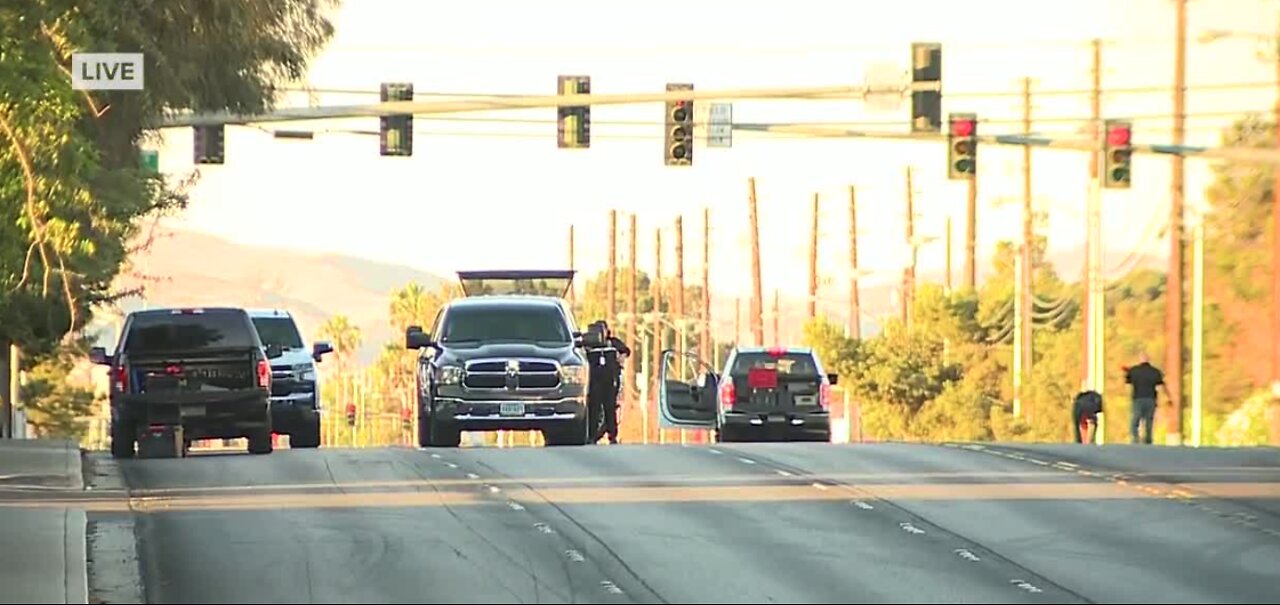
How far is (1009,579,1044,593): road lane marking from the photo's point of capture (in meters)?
20.2

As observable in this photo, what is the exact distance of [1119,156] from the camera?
4909 centimetres

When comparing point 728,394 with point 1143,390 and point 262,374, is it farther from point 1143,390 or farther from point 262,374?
point 262,374

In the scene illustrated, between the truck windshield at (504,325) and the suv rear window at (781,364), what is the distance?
577cm

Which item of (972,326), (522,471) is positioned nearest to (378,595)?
(522,471)

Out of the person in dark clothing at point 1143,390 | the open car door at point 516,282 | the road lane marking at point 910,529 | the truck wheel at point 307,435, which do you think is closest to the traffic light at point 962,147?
the person in dark clothing at point 1143,390

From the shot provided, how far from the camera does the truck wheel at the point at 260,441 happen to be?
36.2 m

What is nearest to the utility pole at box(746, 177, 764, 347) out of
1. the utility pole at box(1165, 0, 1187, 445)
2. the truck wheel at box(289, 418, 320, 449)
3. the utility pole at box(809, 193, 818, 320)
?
the utility pole at box(809, 193, 818, 320)

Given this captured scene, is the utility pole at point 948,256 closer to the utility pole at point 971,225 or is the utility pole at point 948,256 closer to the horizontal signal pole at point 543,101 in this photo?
the utility pole at point 971,225

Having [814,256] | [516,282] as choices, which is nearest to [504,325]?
[516,282]

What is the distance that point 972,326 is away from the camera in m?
122

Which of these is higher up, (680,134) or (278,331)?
(680,134)

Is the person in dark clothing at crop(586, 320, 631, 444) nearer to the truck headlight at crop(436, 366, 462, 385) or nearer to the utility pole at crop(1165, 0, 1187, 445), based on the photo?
the truck headlight at crop(436, 366, 462, 385)

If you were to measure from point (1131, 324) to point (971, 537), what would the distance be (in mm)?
118794

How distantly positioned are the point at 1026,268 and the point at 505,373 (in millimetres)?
49451
